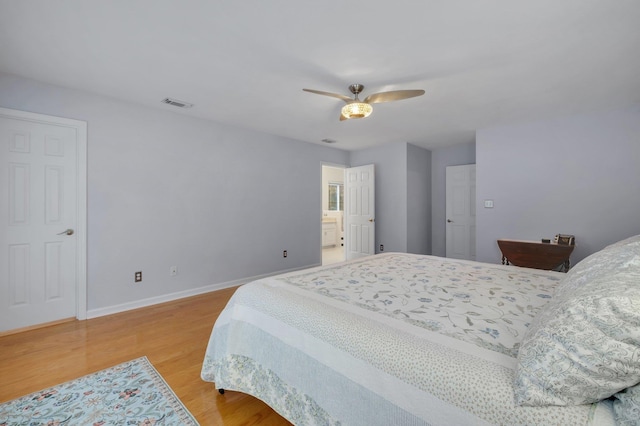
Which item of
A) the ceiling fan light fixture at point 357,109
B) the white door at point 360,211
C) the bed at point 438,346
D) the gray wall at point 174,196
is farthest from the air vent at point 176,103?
the white door at point 360,211

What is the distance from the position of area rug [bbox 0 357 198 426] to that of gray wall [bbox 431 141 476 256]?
492cm

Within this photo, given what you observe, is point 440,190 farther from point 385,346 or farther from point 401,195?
point 385,346

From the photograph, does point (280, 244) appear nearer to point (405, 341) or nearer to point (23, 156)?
point (23, 156)

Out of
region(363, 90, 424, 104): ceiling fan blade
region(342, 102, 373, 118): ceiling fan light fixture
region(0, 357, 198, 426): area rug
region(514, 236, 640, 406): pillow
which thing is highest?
region(363, 90, 424, 104): ceiling fan blade

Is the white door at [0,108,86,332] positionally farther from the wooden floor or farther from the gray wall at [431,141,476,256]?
the gray wall at [431,141,476,256]

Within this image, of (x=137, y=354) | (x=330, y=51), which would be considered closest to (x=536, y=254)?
(x=330, y=51)

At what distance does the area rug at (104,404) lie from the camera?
149 cm

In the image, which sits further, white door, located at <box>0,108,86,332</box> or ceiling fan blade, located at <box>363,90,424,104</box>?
white door, located at <box>0,108,86,332</box>

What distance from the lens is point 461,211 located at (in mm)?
Answer: 5082

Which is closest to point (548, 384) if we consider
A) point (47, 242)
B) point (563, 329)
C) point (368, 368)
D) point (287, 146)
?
point (563, 329)

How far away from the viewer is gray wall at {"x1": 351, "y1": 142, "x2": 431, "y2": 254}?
4.99m

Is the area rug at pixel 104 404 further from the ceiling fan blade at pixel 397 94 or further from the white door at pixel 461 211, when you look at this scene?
the white door at pixel 461 211

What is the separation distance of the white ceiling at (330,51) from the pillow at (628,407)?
1.88m

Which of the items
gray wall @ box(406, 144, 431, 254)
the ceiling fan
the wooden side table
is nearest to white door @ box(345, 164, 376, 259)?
gray wall @ box(406, 144, 431, 254)
